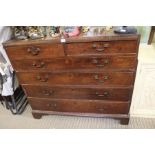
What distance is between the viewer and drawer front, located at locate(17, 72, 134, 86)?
5.03 feet

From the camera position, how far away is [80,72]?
1.56 metres

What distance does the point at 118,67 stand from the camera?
1.47 meters

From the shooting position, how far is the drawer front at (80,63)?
142 centimetres

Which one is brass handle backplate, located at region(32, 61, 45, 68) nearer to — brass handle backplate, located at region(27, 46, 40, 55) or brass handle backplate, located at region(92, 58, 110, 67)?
brass handle backplate, located at region(27, 46, 40, 55)

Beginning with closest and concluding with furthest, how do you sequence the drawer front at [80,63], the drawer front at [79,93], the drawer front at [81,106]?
the drawer front at [80,63] < the drawer front at [79,93] < the drawer front at [81,106]

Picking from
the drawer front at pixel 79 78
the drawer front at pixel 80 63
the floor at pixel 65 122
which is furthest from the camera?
the floor at pixel 65 122

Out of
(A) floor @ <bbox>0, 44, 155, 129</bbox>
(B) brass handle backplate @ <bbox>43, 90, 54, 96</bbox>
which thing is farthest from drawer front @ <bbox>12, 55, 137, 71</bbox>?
A: (A) floor @ <bbox>0, 44, 155, 129</bbox>

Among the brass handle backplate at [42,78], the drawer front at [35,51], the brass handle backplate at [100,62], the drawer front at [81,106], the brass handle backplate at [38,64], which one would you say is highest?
the drawer front at [35,51]

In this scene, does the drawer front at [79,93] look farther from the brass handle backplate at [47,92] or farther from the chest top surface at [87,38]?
the chest top surface at [87,38]

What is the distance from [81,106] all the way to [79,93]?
0.19 m

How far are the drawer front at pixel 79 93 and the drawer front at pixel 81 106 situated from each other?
0.07 m

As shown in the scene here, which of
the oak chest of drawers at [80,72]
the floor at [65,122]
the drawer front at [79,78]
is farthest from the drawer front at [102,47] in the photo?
the floor at [65,122]
